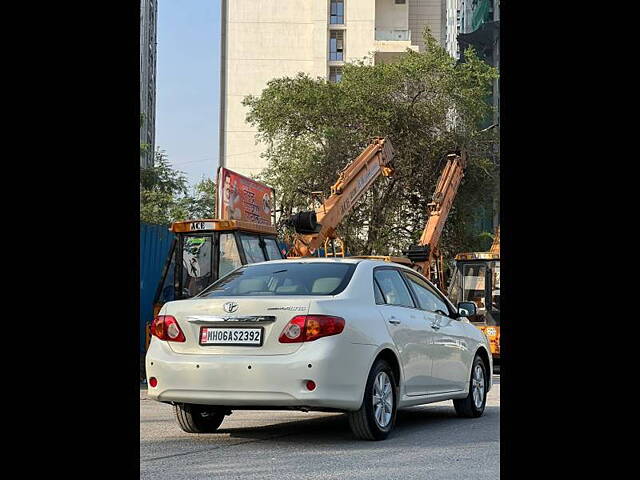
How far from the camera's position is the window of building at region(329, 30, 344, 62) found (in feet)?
208

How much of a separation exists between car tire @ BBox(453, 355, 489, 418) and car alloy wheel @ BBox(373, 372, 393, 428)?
1.98 metres

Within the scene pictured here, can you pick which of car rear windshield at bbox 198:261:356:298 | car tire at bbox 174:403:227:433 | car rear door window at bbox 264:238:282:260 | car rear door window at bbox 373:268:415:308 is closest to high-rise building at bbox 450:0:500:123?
car rear door window at bbox 264:238:282:260

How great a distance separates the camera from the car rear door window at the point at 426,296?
32.1ft

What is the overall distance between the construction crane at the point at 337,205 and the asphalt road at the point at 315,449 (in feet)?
28.8

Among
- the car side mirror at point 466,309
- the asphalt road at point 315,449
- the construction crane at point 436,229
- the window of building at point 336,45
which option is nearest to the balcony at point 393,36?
the window of building at point 336,45

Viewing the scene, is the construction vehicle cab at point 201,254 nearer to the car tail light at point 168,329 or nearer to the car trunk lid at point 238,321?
the car tail light at point 168,329

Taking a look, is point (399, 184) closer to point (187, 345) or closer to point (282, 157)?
point (282, 157)

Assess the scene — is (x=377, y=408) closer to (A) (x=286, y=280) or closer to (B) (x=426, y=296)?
(A) (x=286, y=280)

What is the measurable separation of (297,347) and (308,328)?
17 centimetres

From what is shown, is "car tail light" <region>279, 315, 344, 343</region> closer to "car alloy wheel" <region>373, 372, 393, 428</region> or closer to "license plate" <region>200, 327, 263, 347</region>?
"license plate" <region>200, 327, 263, 347</region>

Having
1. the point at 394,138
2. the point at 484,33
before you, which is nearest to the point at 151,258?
the point at 394,138
